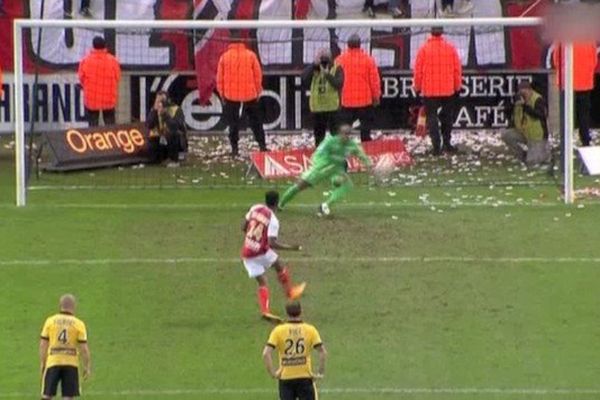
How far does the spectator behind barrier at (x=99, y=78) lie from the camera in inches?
1223

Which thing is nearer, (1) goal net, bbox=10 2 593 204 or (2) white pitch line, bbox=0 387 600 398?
(2) white pitch line, bbox=0 387 600 398

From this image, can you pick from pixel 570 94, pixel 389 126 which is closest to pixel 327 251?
pixel 570 94

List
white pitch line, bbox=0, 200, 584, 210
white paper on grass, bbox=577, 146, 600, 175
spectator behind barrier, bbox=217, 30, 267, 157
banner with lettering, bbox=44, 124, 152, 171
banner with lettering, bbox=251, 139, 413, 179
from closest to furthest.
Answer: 1. white pitch line, bbox=0, 200, 584, 210
2. banner with lettering, bbox=251, 139, 413, 179
3. white paper on grass, bbox=577, 146, 600, 175
4. banner with lettering, bbox=44, 124, 152, 171
5. spectator behind barrier, bbox=217, 30, 267, 157

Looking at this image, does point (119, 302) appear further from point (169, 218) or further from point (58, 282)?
point (169, 218)

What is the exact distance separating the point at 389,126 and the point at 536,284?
919 centimetres

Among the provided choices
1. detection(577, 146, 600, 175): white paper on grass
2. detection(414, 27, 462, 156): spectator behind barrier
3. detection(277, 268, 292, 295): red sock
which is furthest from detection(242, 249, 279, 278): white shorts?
detection(577, 146, 600, 175): white paper on grass

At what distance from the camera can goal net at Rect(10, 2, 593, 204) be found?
1161 inches

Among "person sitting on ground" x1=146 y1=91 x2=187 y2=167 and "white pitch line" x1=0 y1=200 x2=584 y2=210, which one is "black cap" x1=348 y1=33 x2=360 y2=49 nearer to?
"person sitting on ground" x1=146 y1=91 x2=187 y2=167

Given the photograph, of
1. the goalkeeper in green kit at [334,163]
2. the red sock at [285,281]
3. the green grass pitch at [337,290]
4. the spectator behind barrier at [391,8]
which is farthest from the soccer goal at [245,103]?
the red sock at [285,281]

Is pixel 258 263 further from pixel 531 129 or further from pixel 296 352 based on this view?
pixel 531 129

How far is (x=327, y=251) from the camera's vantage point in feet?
80.9

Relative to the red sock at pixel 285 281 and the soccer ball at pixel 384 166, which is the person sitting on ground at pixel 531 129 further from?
the red sock at pixel 285 281

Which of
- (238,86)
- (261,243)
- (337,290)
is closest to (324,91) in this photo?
(238,86)

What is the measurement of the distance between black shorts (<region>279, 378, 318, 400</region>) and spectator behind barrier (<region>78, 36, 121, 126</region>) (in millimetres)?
15331
